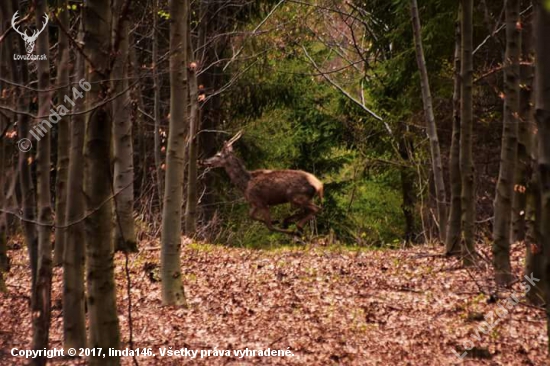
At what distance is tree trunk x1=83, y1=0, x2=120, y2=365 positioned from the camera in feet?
15.7

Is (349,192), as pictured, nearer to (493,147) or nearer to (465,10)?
(493,147)

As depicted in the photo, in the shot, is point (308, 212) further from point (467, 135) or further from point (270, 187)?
point (467, 135)

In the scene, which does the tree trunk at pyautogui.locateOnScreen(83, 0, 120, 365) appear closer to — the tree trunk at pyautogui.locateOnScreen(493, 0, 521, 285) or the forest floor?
the forest floor

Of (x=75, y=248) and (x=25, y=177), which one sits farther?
(x=25, y=177)

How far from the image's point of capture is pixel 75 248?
21.1ft

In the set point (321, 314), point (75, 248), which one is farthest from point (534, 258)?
point (75, 248)

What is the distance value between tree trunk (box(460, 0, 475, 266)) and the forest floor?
24.4 inches

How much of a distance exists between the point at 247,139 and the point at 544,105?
848 inches

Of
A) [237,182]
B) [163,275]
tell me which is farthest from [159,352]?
[237,182]

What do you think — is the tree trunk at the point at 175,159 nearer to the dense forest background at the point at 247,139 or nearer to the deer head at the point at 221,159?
the dense forest background at the point at 247,139

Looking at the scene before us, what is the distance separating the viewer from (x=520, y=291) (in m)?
8.57

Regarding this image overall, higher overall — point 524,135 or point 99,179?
point 524,135

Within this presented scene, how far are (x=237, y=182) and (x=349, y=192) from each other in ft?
41.6

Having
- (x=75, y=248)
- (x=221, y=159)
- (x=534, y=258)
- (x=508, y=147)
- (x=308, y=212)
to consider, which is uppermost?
(x=221, y=159)
